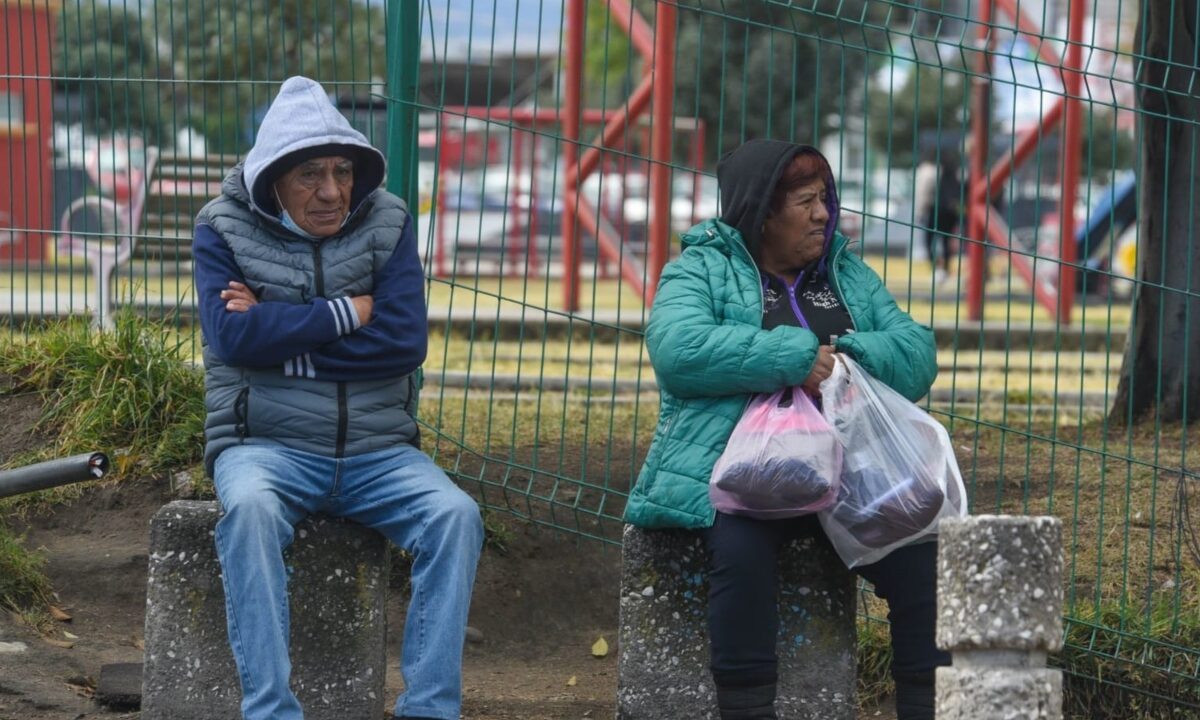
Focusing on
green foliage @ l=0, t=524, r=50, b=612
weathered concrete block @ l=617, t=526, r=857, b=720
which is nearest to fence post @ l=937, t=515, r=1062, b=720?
weathered concrete block @ l=617, t=526, r=857, b=720

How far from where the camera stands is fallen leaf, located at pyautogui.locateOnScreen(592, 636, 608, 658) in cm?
507

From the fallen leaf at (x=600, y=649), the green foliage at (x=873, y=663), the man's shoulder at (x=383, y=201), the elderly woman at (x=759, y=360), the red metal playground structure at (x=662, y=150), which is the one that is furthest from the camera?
the red metal playground structure at (x=662, y=150)

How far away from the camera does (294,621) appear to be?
4078 mm

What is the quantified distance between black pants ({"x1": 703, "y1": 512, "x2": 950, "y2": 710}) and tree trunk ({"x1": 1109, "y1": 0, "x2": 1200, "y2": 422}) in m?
2.44

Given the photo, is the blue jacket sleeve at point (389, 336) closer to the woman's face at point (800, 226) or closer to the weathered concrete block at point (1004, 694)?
the woman's face at point (800, 226)

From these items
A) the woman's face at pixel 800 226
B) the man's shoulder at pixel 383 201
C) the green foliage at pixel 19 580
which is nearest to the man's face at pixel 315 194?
the man's shoulder at pixel 383 201

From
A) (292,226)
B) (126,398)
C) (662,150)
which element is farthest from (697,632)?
(662,150)

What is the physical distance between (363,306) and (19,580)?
1575mm

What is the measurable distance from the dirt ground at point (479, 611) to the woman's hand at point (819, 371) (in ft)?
3.83

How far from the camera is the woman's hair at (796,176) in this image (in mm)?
4074

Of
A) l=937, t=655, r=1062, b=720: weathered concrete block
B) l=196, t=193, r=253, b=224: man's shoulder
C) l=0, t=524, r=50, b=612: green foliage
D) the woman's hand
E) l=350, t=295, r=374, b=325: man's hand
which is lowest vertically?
l=0, t=524, r=50, b=612: green foliage

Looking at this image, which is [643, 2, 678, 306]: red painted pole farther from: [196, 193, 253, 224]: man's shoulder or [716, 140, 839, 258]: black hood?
[196, 193, 253, 224]: man's shoulder

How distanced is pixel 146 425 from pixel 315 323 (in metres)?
1.64

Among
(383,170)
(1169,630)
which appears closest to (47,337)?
(383,170)
